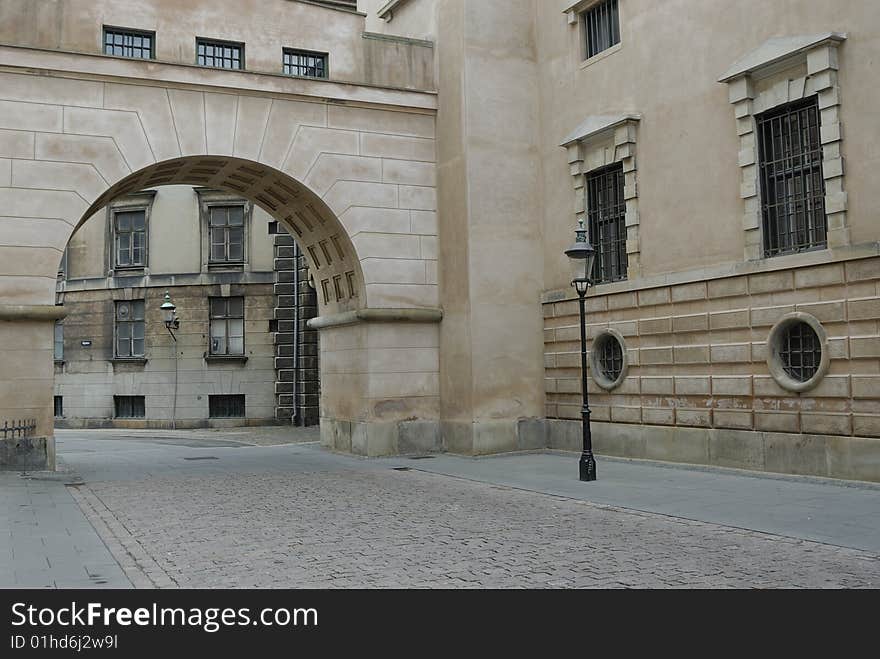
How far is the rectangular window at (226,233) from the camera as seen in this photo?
33.9 m

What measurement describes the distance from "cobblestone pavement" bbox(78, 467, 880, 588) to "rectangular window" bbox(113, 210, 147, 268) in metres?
22.0

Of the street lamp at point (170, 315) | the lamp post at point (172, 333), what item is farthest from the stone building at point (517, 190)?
the lamp post at point (172, 333)

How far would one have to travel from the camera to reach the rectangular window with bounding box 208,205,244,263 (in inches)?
1334

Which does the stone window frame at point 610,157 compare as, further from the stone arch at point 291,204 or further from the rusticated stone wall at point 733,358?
the stone arch at point 291,204

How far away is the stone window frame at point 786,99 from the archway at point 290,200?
7682 mm

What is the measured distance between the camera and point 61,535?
9.91 metres

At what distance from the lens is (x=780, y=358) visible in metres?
14.9

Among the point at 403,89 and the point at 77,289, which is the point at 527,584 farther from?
the point at 77,289

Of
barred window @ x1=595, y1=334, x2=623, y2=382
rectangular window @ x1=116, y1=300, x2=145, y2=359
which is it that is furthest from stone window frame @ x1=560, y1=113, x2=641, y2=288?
rectangular window @ x1=116, y1=300, x2=145, y2=359

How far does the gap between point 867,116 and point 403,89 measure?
10467 mm

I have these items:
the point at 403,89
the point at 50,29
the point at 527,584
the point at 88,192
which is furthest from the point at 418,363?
the point at 527,584

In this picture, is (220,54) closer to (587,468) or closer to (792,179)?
(587,468)

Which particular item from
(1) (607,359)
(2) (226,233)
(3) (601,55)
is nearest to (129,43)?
(3) (601,55)

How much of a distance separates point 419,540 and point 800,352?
8.20 m
